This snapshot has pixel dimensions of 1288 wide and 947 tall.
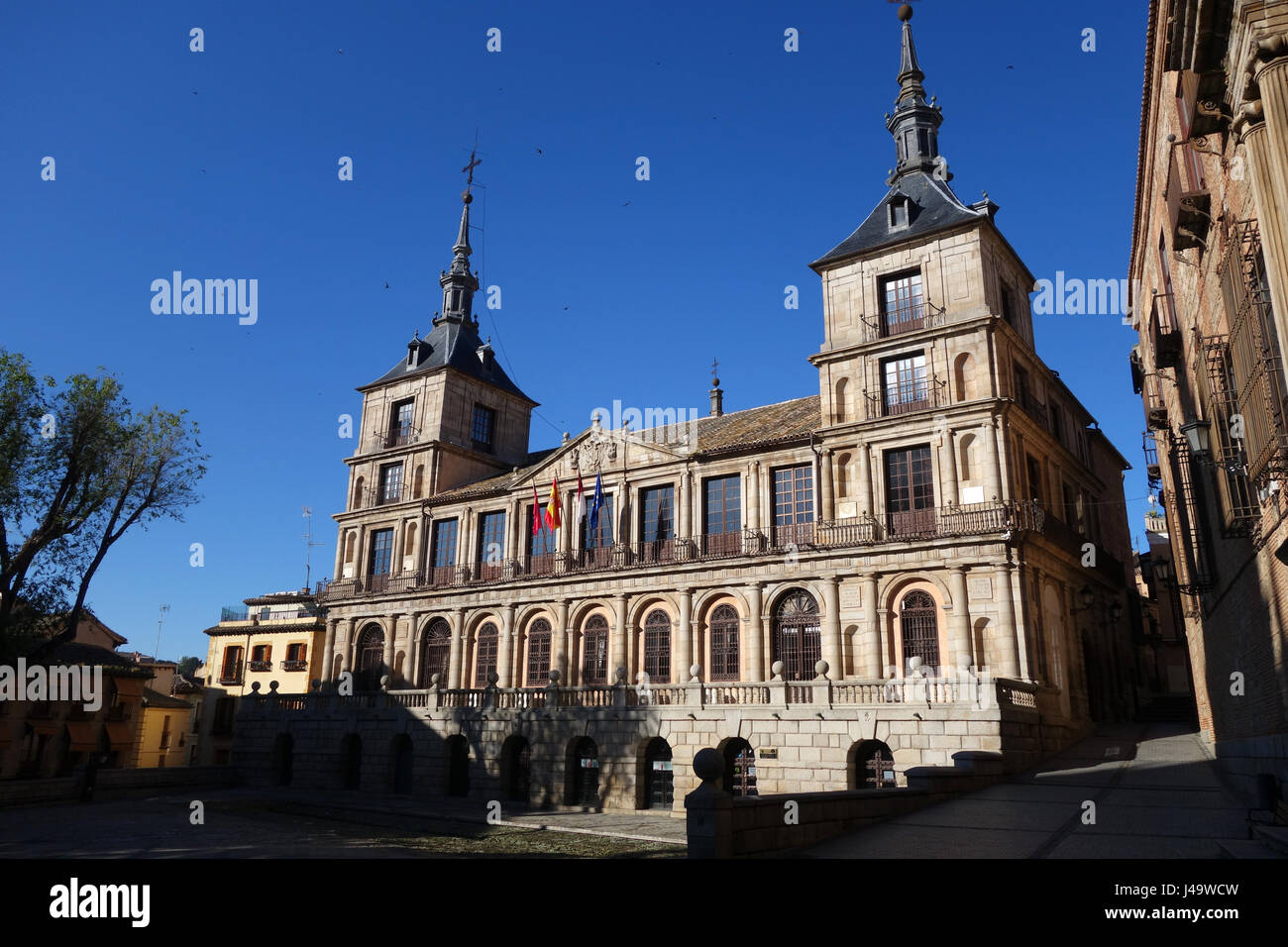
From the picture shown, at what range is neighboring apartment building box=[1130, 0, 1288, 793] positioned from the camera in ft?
27.6

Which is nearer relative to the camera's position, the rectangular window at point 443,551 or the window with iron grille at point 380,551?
the rectangular window at point 443,551

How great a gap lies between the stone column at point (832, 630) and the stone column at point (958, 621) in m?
3.21

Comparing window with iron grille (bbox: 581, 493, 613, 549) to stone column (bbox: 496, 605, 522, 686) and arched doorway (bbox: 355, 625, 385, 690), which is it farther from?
arched doorway (bbox: 355, 625, 385, 690)

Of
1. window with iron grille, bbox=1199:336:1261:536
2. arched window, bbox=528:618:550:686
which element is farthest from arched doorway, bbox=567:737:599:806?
window with iron grille, bbox=1199:336:1261:536

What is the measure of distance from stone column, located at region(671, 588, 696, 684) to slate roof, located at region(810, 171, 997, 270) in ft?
42.0

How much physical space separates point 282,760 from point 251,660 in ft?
57.9

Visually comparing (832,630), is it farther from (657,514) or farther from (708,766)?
(708,766)

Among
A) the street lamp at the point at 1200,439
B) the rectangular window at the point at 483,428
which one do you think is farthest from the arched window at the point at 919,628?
the rectangular window at the point at 483,428

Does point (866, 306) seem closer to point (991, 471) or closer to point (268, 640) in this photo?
point (991, 471)

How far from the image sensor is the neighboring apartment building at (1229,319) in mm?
8422

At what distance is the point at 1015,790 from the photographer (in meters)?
17.5

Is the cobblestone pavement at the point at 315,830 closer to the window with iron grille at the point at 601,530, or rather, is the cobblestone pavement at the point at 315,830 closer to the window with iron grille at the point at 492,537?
the window with iron grille at the point at 601,530
